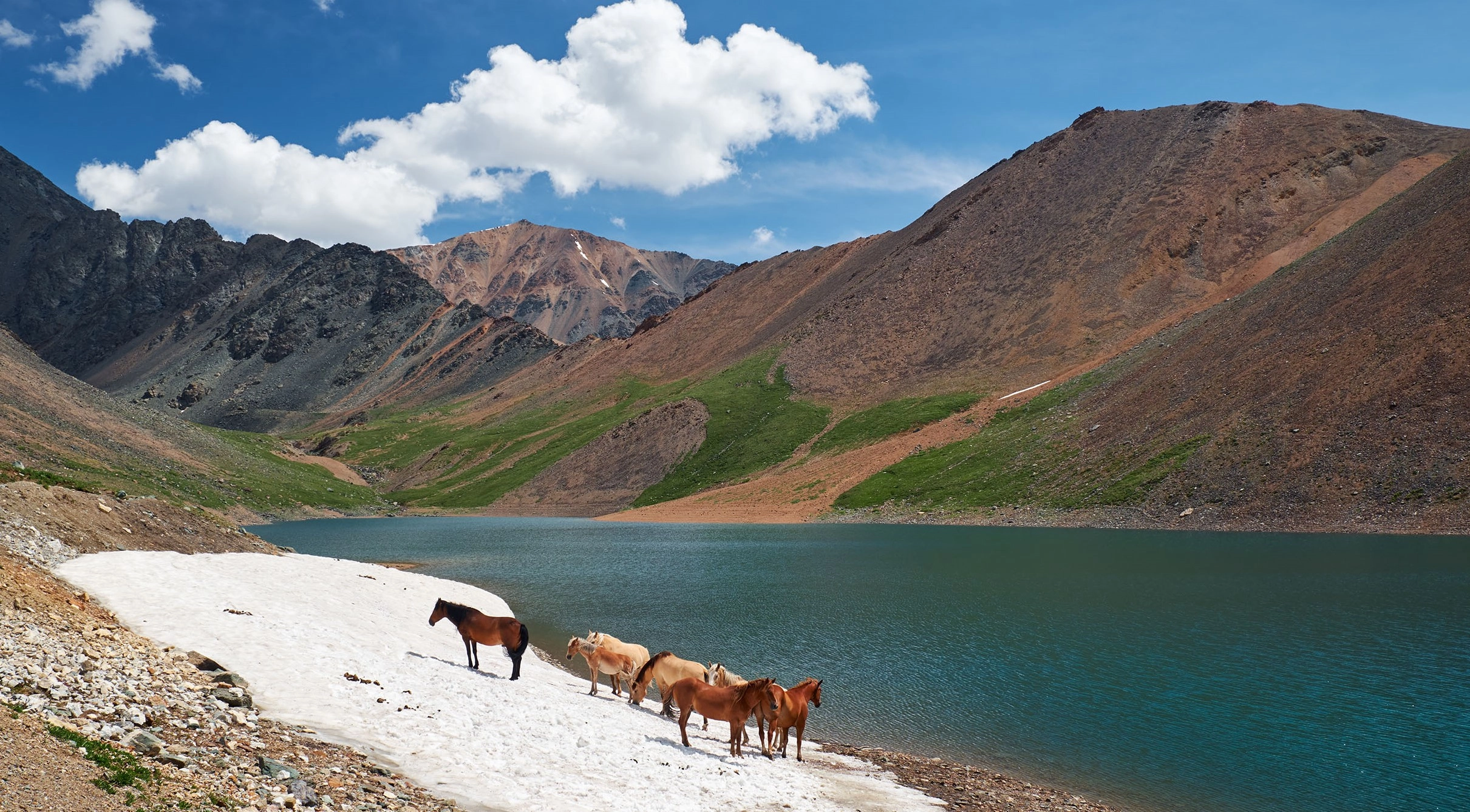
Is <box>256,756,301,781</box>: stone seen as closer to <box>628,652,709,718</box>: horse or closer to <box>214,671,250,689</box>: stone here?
<box>214,671,250,689</box>: stone

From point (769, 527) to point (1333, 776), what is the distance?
93050mm

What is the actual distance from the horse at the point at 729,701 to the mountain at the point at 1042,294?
105m

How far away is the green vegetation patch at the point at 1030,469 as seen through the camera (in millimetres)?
99500

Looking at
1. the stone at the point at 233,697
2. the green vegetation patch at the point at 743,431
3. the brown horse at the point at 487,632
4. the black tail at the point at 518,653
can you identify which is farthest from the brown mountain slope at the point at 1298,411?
the stone at the point at 233,697

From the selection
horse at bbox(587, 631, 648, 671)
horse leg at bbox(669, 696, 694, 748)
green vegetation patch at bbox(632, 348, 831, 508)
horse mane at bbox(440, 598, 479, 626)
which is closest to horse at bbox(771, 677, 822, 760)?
horse leg at bbox(669, 696, 694, 748)

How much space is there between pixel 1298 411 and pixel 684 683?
9264 centimetres

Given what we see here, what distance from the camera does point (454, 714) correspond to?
20.9m

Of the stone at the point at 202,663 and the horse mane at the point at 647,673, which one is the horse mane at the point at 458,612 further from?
the stone at the point at 202,663

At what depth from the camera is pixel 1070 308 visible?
6422 inches

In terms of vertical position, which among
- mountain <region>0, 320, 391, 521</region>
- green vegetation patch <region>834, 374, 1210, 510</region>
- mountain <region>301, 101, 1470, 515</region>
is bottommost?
mountain <region>0, 320, 391, 521</region>

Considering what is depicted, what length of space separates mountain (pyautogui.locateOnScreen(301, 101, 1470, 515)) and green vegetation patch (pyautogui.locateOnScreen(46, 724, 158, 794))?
11663cm

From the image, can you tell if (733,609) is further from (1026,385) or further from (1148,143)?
(1148,143)

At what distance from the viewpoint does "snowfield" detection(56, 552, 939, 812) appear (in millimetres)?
17766

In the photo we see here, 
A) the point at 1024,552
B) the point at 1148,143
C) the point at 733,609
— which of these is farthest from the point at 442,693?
the point at 1148,143
